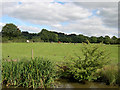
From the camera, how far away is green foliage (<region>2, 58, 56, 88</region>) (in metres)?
7.47

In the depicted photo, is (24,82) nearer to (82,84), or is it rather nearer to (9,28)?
(82,84)

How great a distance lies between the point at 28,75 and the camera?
7.40m

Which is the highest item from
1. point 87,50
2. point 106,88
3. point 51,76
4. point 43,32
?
point 43,32

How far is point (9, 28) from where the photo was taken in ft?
217

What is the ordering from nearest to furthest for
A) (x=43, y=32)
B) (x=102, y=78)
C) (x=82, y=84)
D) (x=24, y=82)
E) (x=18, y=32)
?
(x=24, y=82)
(x=82, y=84)
(x=102, y=78)
(x=43, y=32)
(x=18, y=32)

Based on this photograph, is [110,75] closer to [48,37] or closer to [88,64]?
[88,64]

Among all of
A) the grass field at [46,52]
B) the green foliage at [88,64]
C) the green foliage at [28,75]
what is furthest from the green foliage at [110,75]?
the grass field at [46,52]

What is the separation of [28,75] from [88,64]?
3.46 meters

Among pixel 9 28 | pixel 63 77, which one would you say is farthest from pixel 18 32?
pixel 63 77

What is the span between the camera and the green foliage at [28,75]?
7.47 metres

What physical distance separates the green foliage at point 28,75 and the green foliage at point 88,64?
1239 mm

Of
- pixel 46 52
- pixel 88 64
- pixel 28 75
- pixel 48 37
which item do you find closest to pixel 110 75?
pixel 88 64

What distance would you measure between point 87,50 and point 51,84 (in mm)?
2928

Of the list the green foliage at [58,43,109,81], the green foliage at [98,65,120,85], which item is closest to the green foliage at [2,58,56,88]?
the green foliage at [58,43,109,81]
